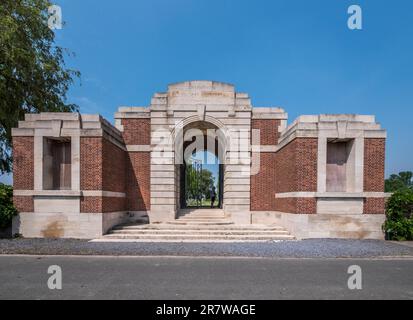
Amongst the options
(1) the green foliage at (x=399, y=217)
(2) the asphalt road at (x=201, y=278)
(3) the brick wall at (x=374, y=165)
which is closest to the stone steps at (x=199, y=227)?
(2) the asphalt road at (x=201, y=278)

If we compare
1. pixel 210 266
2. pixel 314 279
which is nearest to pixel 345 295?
pixel 314 279

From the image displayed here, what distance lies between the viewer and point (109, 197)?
12742 millimetres

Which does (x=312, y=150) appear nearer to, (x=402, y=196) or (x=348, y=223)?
(x=348, y=223)

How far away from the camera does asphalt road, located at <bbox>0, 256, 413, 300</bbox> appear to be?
551 centimetres

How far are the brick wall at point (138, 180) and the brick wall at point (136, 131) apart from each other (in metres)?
0.69

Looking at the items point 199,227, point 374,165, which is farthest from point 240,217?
point 374,165

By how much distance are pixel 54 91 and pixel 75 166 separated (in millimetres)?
8768

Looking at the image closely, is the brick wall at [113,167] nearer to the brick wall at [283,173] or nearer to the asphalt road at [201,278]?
the asphalt road at [201,278]

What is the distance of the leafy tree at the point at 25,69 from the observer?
1545 centimetres

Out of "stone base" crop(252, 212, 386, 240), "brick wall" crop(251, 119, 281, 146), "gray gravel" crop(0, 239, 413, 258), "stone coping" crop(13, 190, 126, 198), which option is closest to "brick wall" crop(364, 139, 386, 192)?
"stone base" crop(252, 212, 386, 240)

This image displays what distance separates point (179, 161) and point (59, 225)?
272 inches

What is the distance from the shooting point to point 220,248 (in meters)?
9.82

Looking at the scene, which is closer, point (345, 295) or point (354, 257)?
point (345, 295)

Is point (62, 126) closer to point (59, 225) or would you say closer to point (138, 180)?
point (59, 225)
